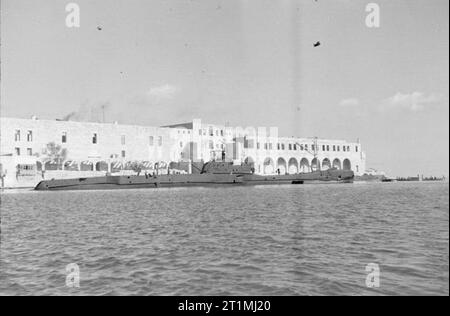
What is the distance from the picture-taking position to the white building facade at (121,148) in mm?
69000

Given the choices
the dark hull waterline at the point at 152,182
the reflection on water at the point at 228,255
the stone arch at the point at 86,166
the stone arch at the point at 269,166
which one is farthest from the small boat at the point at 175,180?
the reflection on water at the point at 228,255

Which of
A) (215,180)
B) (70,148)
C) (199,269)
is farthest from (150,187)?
(199,269)

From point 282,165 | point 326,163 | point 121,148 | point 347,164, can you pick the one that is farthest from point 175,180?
point 347,164

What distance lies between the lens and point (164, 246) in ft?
46.2

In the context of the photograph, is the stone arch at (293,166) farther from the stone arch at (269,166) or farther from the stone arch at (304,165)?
the stone arch at (269,166)

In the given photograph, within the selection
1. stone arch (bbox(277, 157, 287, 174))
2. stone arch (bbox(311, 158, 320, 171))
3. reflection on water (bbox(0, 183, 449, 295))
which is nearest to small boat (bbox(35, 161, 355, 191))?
stone arch (bbox(277, 157, 287, 174))

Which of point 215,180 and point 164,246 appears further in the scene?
point 215,180

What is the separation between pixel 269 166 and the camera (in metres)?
106

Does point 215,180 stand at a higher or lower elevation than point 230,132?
lower

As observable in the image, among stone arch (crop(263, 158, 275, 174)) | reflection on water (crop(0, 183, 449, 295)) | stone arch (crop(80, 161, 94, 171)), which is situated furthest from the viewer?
stone arch (crop(263, 158, 275, 174))

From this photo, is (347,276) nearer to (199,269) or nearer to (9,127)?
(199,269)

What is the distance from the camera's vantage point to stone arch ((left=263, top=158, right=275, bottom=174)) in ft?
344

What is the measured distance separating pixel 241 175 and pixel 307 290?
57904mm

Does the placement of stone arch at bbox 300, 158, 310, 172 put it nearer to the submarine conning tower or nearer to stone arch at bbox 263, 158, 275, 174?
stone arch at bbox 263, 158, 275, 174
